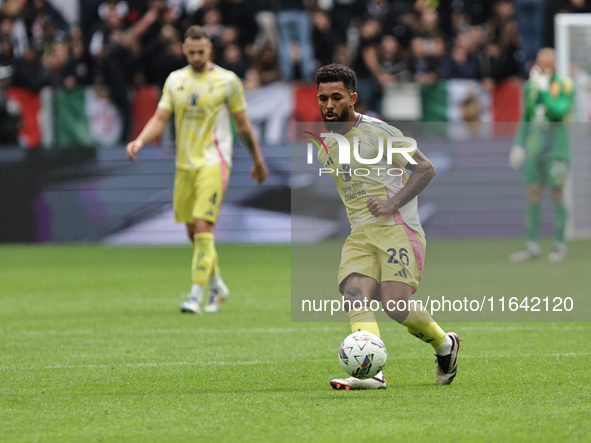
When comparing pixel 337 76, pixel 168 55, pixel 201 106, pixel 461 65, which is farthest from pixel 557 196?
pixel 337 76

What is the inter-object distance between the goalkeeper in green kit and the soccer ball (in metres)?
8.16

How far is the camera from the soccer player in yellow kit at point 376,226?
4.92 metres

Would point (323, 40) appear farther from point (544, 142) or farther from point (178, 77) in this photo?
point (178, 77)

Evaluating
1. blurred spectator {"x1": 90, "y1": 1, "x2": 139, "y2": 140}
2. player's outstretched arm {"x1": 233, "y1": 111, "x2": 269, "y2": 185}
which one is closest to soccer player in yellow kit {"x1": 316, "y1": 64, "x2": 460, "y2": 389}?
player's outstretched arm {"x1": 233, "y1": 111, "x2": 269, "y2": 185}

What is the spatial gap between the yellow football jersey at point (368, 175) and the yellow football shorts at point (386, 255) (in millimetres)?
53

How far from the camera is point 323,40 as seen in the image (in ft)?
54.3

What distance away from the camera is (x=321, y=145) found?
17.0 ft

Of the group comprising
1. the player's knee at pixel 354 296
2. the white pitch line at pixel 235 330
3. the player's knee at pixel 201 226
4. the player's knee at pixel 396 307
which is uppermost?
the player's knee at pixel 354 296

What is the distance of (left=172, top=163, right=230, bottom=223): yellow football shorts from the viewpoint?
8.39m

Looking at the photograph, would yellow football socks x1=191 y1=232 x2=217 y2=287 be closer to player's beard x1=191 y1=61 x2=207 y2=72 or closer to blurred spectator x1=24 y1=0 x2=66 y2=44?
player's beard x1=191 y1=61 x2=207 y2=72

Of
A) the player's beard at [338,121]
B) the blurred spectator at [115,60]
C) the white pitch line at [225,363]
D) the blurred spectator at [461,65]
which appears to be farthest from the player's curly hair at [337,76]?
the blurred spectator at [461,65]

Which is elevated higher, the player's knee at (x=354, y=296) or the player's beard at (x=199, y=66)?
the player's beard at (x=199, y=66)

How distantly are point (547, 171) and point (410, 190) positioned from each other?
319 inches

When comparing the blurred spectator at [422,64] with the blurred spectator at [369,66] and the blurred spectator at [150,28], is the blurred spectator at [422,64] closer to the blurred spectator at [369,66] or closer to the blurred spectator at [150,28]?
the blurred spectator at [369,66]
